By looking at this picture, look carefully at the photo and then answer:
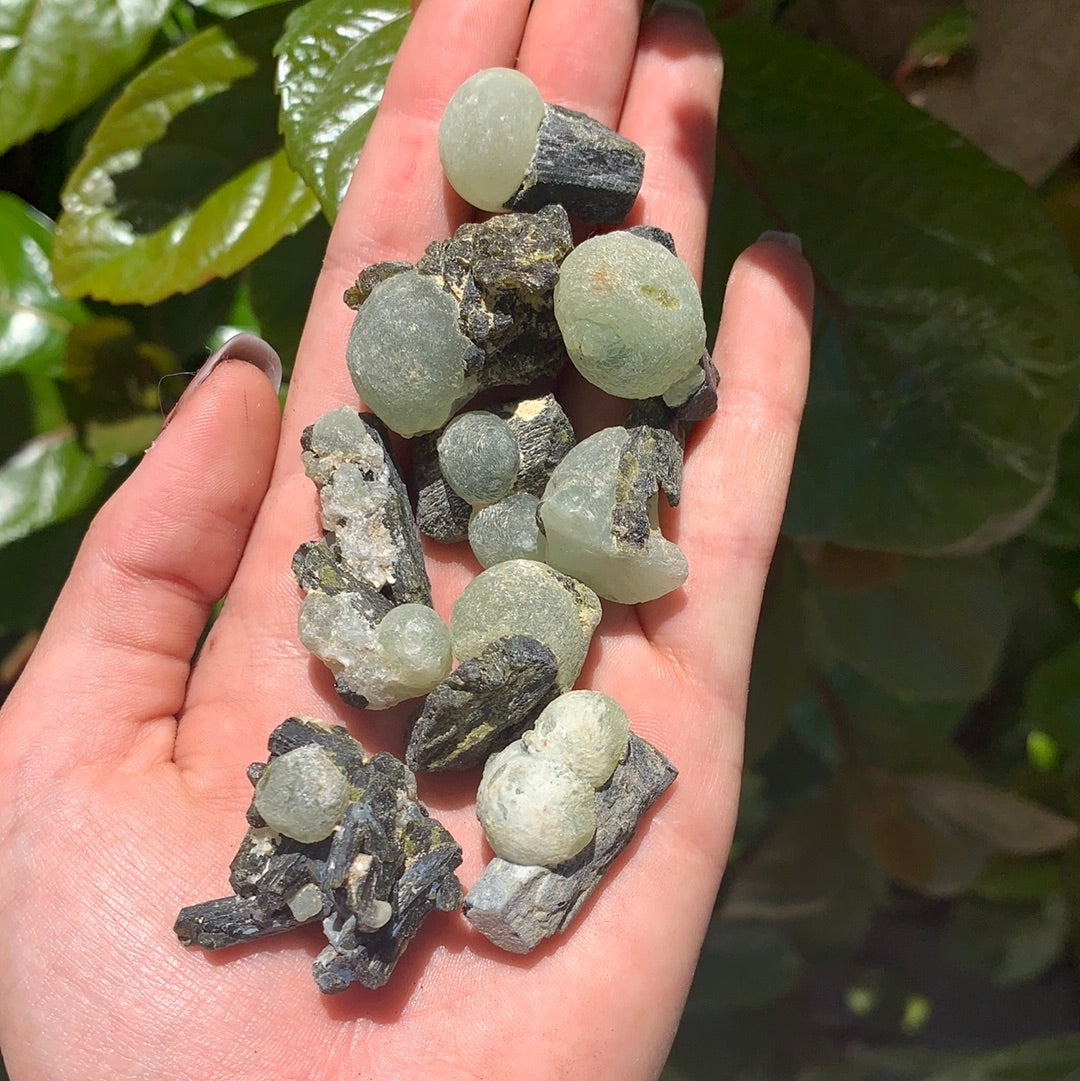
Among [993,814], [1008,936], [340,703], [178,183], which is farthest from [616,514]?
[1008,936]

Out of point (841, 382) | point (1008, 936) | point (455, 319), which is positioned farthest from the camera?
point (1008, 936)

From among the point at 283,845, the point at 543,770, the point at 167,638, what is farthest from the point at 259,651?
the point at 543,770

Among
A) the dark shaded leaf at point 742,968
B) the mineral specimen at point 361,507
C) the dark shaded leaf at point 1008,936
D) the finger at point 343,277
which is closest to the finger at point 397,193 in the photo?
the finger at point 343,277

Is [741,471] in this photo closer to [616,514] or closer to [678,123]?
[616,514]

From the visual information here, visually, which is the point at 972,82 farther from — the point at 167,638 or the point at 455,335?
the point at 167,638

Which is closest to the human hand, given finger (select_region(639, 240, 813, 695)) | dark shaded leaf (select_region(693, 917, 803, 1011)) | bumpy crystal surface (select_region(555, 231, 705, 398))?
finger (select_region(639, 240, 813, 695))

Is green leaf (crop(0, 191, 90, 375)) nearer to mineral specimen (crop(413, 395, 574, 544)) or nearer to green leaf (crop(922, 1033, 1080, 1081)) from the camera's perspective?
mineral specimen (crop(413, 395, 574, 544))

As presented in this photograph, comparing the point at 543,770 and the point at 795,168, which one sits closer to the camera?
the point at 543,770
